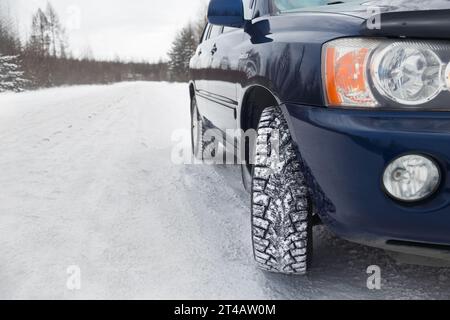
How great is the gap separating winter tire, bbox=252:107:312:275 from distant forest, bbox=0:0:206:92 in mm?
20307

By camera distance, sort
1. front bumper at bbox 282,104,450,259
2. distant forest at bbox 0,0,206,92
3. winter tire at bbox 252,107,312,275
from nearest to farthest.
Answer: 1. front bumper at bbox 282,104,450,259
2. winter tire at bbox 252,107,312,275
3. distant forest at bbox 0,0,206,92

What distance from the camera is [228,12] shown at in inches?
91.3

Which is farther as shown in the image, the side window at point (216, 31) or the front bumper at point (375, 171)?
the side window at point (216, 31)

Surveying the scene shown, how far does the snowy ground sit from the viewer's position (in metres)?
1.72

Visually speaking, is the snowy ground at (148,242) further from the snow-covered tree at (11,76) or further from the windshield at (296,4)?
the snow-covered tree at (11,76)

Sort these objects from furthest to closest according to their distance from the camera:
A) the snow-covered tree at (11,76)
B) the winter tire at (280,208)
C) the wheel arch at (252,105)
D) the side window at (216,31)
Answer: the snow-covered tree at (11,76) < the side window at (216,31) < the wheel arch at (252,105) < the winter tire at (280,208)

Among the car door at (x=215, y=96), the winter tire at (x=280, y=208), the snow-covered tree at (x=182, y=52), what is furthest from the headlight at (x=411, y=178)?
the snow-covered tree at (x=182, y=52)

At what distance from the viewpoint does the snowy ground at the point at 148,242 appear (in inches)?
67.6

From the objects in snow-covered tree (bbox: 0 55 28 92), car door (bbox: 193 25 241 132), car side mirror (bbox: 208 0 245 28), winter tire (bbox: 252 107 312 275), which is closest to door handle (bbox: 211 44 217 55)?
car door (bbox: 193 25 241 132)

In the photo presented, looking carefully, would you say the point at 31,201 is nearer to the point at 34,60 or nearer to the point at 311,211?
the point at 311,211

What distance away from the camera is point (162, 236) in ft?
7.32

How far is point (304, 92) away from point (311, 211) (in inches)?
18.5

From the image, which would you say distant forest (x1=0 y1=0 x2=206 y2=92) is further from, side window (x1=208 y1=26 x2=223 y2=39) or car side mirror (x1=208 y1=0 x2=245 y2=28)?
car side mirror (x1=208 y1=0 x2=245 y2=28)
